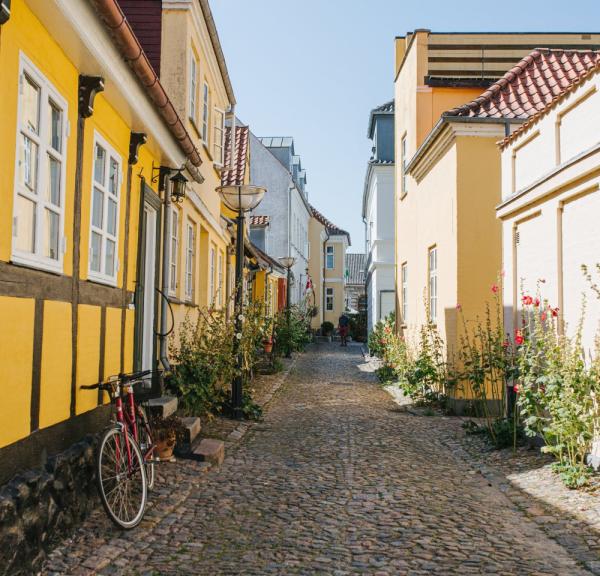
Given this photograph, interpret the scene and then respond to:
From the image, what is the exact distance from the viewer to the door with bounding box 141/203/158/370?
8.28 meters

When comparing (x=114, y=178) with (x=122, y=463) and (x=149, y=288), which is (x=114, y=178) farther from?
(x=122, y=463)

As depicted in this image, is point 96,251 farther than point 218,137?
No

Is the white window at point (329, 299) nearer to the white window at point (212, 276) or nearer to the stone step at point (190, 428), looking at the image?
the white window at point (212, 276)

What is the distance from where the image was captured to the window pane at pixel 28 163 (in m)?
4.11

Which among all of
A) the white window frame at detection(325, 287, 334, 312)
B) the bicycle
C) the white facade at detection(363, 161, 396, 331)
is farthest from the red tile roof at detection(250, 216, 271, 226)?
the bicycle

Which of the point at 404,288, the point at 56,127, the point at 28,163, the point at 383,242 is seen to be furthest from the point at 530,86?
the point at 383,242

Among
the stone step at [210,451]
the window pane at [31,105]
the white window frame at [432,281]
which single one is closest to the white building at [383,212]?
the white window frame at [432,281]

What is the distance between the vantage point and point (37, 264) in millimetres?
4312

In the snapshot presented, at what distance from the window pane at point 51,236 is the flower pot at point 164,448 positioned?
260cm

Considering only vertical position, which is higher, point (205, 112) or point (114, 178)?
point (205, 112)

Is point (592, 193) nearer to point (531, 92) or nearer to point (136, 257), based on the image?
point (136, 257)

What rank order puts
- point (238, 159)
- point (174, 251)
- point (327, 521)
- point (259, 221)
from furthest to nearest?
1. point (259, 221)
2. point (238, 159)
3. point (174, 251)
4. point (327, 521)

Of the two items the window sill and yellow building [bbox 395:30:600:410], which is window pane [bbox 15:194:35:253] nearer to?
the window sill

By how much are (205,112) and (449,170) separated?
4.06 m
